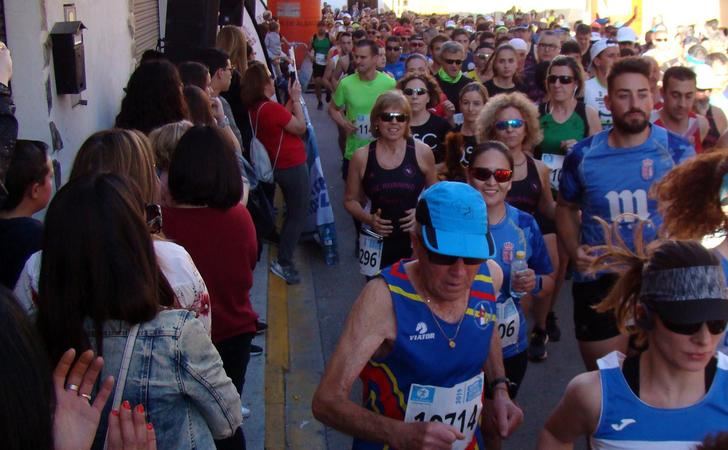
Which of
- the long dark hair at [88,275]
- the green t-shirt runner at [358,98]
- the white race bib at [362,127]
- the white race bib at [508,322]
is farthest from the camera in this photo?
the green t-shirt runner at [358,98]

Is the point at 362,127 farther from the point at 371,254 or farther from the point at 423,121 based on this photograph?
the point at 371,254

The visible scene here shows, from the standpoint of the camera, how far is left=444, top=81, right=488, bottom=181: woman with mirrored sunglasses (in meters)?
6.17

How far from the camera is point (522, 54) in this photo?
12.5 meters

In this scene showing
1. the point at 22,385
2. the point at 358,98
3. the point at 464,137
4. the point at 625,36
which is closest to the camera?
the point at 22,385

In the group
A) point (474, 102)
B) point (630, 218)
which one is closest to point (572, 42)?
point (474, 102)

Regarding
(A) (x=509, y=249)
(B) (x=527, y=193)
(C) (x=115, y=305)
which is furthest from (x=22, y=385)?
(B) (x=527, y=193)

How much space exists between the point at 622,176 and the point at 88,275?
318 centimetres

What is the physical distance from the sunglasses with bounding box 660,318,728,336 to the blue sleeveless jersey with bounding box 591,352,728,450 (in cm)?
19

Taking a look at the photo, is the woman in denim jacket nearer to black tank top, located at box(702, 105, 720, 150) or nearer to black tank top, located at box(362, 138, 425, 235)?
black tank top, located at box(362, 138, 425, 235)

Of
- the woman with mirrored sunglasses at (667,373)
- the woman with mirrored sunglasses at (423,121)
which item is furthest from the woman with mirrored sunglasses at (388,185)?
the woman with mirrored sunglasses at (667,373)

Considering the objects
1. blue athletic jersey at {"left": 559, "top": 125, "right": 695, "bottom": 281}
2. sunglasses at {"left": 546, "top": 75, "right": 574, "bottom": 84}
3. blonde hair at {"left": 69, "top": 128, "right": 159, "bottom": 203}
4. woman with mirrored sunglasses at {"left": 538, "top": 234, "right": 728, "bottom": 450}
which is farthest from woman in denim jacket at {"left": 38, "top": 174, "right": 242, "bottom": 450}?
sunglasses at {"left": 546, "top": 75, "right": 574, "bottom": 84}

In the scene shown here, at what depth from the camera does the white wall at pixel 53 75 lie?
17.1 ft

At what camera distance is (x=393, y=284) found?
10.3ft

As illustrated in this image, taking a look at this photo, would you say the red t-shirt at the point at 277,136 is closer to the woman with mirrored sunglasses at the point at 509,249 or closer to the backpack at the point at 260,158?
the backpack at the point at 260,158
